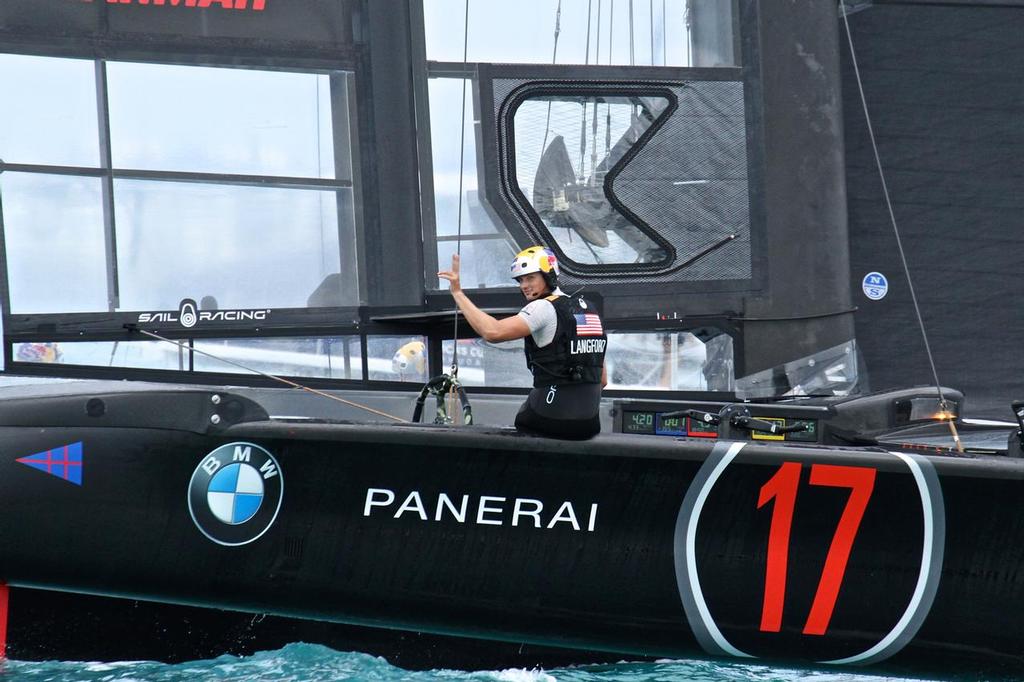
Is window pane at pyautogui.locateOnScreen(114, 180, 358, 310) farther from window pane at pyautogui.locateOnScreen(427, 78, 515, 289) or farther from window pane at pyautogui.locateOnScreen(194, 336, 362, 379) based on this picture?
window pane at pyautogui.locateOnScreen(427, 78, 515, 289)

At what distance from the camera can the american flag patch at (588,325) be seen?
12.9 feet

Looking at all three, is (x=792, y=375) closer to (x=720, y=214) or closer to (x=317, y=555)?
(x=720, y=214)

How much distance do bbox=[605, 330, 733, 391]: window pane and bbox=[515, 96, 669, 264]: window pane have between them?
38cm

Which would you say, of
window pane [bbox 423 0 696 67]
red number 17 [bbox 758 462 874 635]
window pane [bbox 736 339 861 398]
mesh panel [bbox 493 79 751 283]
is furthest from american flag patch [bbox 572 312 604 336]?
window pane [bbox 423 0 696 67]

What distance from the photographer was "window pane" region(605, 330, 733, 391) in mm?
5555

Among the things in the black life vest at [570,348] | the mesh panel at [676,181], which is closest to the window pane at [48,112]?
the mesh panel at [676,181]

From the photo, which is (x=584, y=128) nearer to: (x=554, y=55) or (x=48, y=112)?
(x=554, y=55)

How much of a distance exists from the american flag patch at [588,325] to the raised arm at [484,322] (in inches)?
6.7

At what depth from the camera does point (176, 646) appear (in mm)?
4164

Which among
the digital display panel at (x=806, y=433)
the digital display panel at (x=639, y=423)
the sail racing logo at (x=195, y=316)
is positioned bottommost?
the digital display panel at (x=806, y=433)

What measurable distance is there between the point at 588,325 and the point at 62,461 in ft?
5.37

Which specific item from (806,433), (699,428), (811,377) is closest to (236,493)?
(699,428)

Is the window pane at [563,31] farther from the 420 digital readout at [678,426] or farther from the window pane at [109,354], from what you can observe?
the 420 digital readout at [678,426]

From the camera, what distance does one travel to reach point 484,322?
12.6 feet
